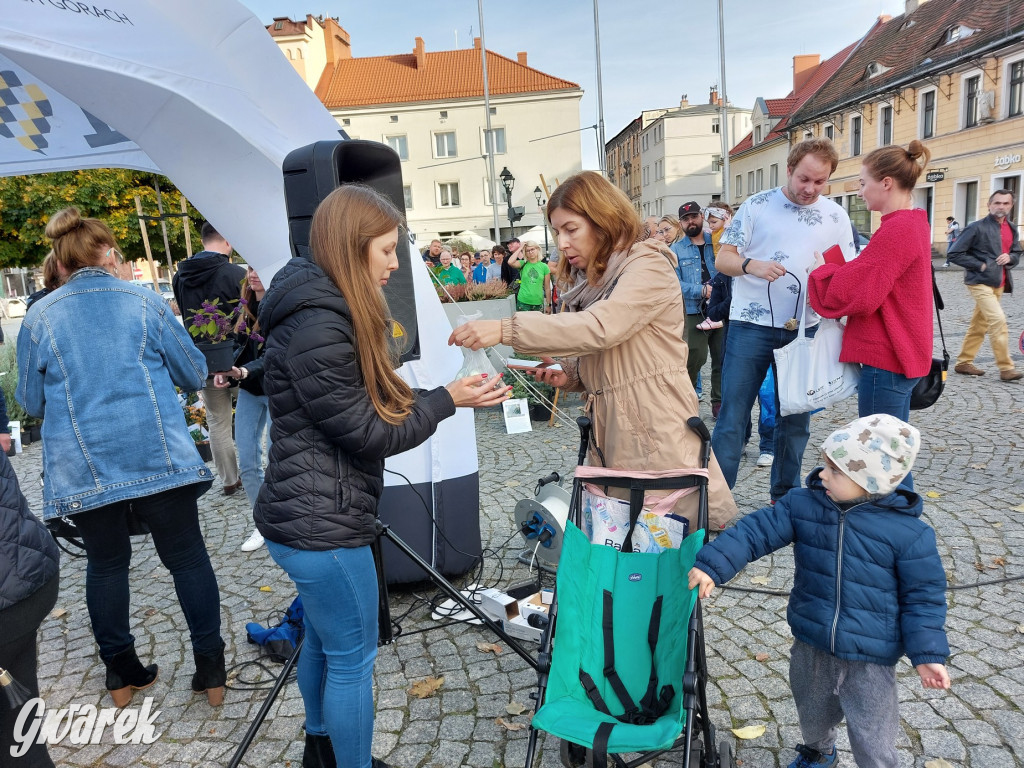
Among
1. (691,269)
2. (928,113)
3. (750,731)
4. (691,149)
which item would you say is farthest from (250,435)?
(691,149)

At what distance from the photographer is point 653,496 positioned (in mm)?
2414

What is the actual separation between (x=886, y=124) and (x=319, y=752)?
119 ft

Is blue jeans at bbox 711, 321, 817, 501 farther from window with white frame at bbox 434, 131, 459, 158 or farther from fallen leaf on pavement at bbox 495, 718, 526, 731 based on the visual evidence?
window with white frame at bbox 434, 131, 459, 158

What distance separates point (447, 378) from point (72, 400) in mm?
1651

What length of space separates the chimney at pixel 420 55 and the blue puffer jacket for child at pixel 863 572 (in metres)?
50.0

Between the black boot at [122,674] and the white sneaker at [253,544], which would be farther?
the white sneaker at [253,544]

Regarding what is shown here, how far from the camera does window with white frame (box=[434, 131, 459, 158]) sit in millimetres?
44906

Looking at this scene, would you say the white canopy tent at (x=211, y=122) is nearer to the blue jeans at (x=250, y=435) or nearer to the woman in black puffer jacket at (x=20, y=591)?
the blue jeans at (x=250, y=435)

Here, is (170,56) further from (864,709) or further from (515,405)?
(515,405)

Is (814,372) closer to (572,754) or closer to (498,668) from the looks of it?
(498,668)

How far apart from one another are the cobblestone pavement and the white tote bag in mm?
915

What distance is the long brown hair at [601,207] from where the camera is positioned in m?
2.34

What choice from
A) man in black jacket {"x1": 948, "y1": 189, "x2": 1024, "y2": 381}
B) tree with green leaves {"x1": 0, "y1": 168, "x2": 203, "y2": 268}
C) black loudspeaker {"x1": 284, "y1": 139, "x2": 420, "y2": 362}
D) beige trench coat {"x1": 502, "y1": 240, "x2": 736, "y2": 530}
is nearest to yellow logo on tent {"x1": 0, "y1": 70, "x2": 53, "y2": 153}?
black loudspeaker {"x1": 284, "y1": 139, "x2": 420, "y2": 362}

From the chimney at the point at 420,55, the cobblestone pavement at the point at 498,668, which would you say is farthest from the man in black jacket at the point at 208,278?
the chimney at the point at 420,55
